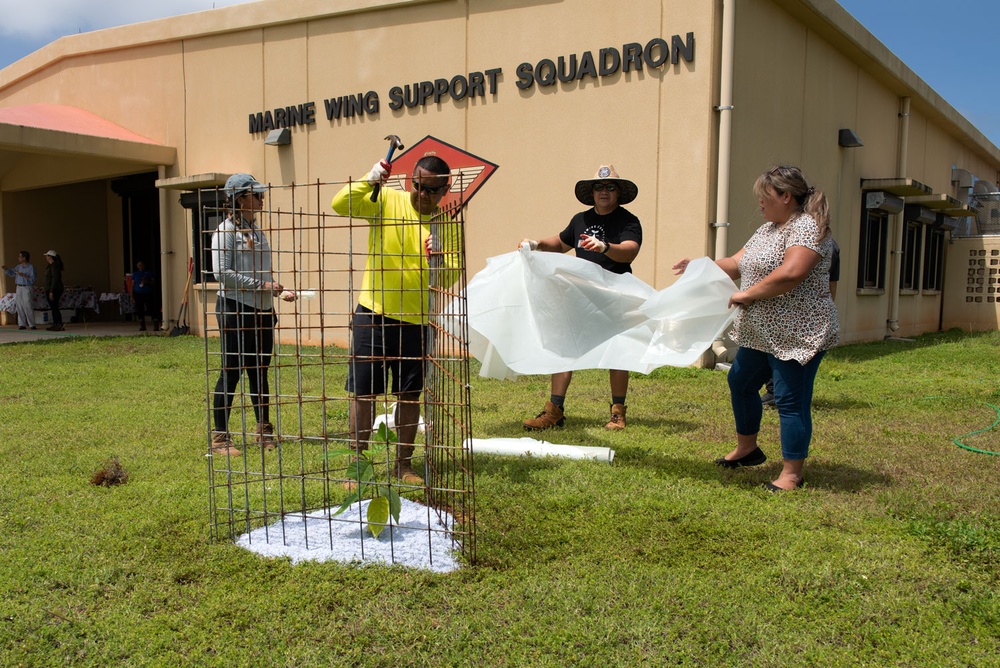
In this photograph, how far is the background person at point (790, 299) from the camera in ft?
11.6

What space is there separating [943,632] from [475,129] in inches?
328

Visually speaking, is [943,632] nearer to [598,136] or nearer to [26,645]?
[26,645]

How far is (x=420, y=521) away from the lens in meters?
3.20

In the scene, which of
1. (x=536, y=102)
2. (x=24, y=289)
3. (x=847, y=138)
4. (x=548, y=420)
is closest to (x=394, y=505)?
(x=548, y=420)

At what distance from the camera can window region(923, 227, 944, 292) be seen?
16.3 metres

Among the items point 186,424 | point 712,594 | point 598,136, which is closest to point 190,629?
point 712,594

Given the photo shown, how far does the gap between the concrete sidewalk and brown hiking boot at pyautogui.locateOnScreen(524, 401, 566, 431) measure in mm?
10153

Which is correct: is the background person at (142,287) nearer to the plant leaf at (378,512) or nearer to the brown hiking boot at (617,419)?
the brown hiking boot at (617,419)

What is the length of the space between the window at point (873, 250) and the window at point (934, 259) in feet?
10.5

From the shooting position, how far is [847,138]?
37.2 ft

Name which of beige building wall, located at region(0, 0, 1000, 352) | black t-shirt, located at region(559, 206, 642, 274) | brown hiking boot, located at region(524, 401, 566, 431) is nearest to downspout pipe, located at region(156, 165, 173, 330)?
beige building wall, located at region(0, 0, 1000, 352)

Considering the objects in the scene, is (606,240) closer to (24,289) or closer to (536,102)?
(536,102)

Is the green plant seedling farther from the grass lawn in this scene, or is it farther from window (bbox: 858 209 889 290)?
window (bbox: 858 209 889 290)

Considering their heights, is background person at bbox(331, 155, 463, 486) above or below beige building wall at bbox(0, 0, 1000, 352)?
below
